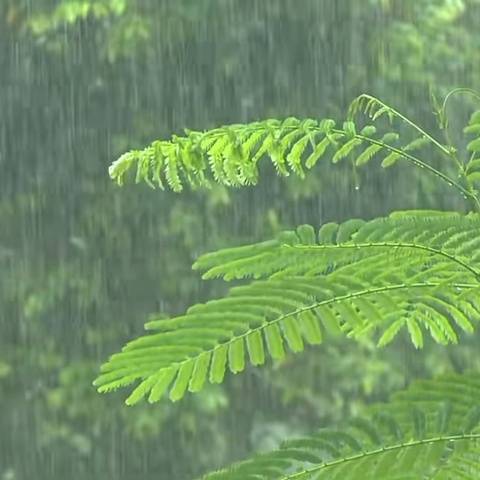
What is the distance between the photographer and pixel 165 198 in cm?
182

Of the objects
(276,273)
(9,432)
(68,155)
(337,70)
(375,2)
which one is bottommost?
(9,432)

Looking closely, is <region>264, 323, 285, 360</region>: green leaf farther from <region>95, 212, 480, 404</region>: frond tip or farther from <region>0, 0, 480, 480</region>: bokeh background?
<region>0, 0, 480, 480</region>: bokeh background

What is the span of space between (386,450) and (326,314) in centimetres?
10

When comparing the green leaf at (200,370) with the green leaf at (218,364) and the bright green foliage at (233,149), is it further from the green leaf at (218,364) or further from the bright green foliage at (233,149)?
the bright green foliage at (233,149)

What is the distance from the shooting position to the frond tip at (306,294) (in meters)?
0.71

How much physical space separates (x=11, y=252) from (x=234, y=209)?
404 mm

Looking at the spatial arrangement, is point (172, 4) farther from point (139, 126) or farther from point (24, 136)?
point (24, 136)

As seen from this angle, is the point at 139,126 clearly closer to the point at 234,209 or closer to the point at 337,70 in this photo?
the point at 234,209

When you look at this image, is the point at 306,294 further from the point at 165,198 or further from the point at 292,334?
the point at 165,198

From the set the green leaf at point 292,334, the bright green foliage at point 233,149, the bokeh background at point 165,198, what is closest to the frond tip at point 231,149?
the bright green foliage at point 233,149

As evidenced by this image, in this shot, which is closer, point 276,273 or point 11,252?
point 276,273

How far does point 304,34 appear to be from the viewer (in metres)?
1.86

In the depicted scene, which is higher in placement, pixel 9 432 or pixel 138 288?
pixel 138 288

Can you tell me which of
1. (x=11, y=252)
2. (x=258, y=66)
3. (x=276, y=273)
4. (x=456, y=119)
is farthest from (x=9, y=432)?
(x=276, y=273)
